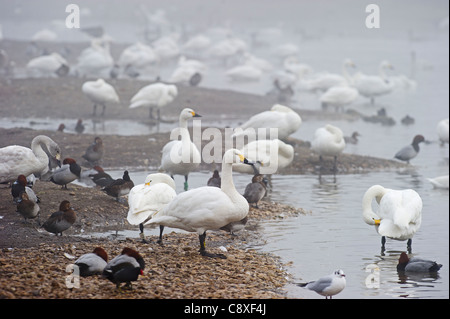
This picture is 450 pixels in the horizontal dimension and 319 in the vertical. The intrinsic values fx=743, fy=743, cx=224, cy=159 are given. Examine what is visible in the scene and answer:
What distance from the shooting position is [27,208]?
988cm

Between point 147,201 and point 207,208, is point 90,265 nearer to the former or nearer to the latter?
point 207,208

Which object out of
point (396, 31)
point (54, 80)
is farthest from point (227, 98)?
point (396, 31)

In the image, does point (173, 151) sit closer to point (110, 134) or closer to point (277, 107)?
point (277, 107)

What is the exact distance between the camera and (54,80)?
83.8 feet

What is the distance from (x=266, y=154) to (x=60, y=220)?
5.56 m

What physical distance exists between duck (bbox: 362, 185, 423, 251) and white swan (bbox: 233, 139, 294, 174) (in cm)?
410

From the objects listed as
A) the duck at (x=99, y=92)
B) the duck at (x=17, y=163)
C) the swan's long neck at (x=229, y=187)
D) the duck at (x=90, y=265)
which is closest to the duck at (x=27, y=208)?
the duck at (x=17, y=163)

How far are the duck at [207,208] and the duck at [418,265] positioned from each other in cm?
199

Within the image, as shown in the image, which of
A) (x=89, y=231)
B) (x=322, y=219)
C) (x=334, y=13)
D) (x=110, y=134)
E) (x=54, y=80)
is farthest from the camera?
(x=334, y=13)

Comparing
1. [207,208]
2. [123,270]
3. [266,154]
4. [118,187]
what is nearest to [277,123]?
[266,154]

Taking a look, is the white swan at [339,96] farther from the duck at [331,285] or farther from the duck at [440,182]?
the duck at [331,285]

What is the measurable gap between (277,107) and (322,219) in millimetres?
5921

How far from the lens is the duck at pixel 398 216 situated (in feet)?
31.7
